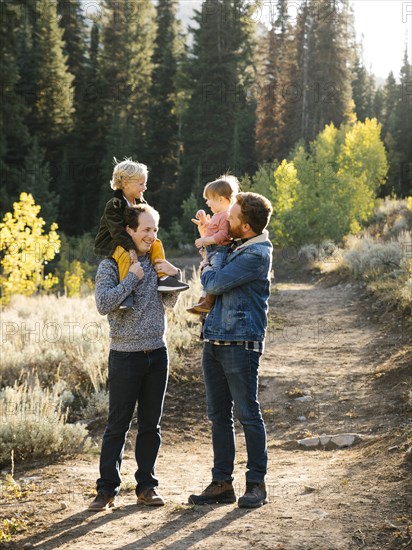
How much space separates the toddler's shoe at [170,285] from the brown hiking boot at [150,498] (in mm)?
1206

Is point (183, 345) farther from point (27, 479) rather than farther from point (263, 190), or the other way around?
point (263, 190)

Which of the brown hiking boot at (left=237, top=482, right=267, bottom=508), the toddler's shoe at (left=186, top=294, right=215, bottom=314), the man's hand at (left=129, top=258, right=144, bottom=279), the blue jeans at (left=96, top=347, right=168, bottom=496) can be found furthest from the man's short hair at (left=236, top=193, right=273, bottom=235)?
the brown hiking boot at (left=237, top=482, right=267, bottom=508)

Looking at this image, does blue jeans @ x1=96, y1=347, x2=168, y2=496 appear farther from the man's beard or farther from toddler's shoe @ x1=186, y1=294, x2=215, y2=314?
the man's beard

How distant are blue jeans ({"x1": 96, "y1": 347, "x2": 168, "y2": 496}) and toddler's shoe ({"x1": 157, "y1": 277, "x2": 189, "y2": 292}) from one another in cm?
38

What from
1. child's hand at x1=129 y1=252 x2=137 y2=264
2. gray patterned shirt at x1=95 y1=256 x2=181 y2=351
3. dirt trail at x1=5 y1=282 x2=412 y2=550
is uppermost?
child's hand at x1=129 y1=252 x2=137 y2=264

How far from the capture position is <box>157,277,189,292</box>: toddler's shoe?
4.07m

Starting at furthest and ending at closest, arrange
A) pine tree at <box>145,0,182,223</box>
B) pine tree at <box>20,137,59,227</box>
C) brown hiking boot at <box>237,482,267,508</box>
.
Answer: pine tree at <box>145,0,182,223</box> < pine tree at <box>20,137,59,227</box> < brown hiking boot at <box>237,482,267,508</box>

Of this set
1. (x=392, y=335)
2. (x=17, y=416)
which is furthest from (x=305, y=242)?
(x=17, y=416)

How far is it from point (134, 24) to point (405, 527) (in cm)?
4150

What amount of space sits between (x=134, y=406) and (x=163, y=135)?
37.5 meters

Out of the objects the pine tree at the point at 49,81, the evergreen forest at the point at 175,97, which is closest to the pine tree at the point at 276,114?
the evergreen forest at the point at 175,97

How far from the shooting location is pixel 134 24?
136 feet

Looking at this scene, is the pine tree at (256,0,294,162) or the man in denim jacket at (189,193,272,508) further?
the pine tree at (256,0,294,162)

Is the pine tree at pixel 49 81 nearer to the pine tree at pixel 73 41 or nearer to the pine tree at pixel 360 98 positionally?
the pine tree at pixel 73 41
